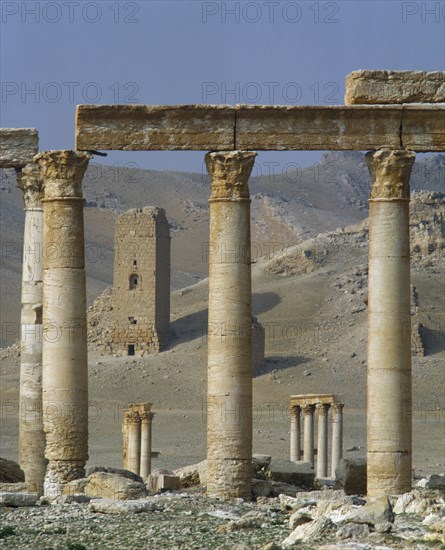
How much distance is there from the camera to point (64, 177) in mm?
32000

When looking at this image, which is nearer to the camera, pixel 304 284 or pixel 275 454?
pixel 275 454

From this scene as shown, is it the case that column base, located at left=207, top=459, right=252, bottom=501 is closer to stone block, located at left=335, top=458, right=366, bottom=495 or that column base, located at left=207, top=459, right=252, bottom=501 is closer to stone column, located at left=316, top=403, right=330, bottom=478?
stone block, located at left=335, top=458, right=366, bottom=495

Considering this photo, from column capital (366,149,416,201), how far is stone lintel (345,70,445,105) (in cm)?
109

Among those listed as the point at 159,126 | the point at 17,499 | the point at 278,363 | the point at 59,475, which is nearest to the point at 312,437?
the point at 59,475

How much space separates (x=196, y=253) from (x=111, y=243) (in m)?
10.7

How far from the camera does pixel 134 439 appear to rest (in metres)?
49.3

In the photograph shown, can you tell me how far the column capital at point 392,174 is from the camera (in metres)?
31.1

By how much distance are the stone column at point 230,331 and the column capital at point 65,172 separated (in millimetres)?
2533

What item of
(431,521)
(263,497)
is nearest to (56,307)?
(263,497)

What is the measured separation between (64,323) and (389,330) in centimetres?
629

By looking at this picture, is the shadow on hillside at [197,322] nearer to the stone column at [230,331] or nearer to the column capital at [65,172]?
the column capital at [65,172]

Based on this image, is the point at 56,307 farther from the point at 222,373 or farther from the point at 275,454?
the point at 275,454

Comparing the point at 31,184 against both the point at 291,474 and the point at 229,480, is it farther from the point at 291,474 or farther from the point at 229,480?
the point at 291,474

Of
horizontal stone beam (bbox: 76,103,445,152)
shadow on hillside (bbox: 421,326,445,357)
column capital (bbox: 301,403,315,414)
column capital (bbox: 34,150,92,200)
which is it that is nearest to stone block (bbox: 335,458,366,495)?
horizontal stone beam (bbox: 76,103,445,152)
